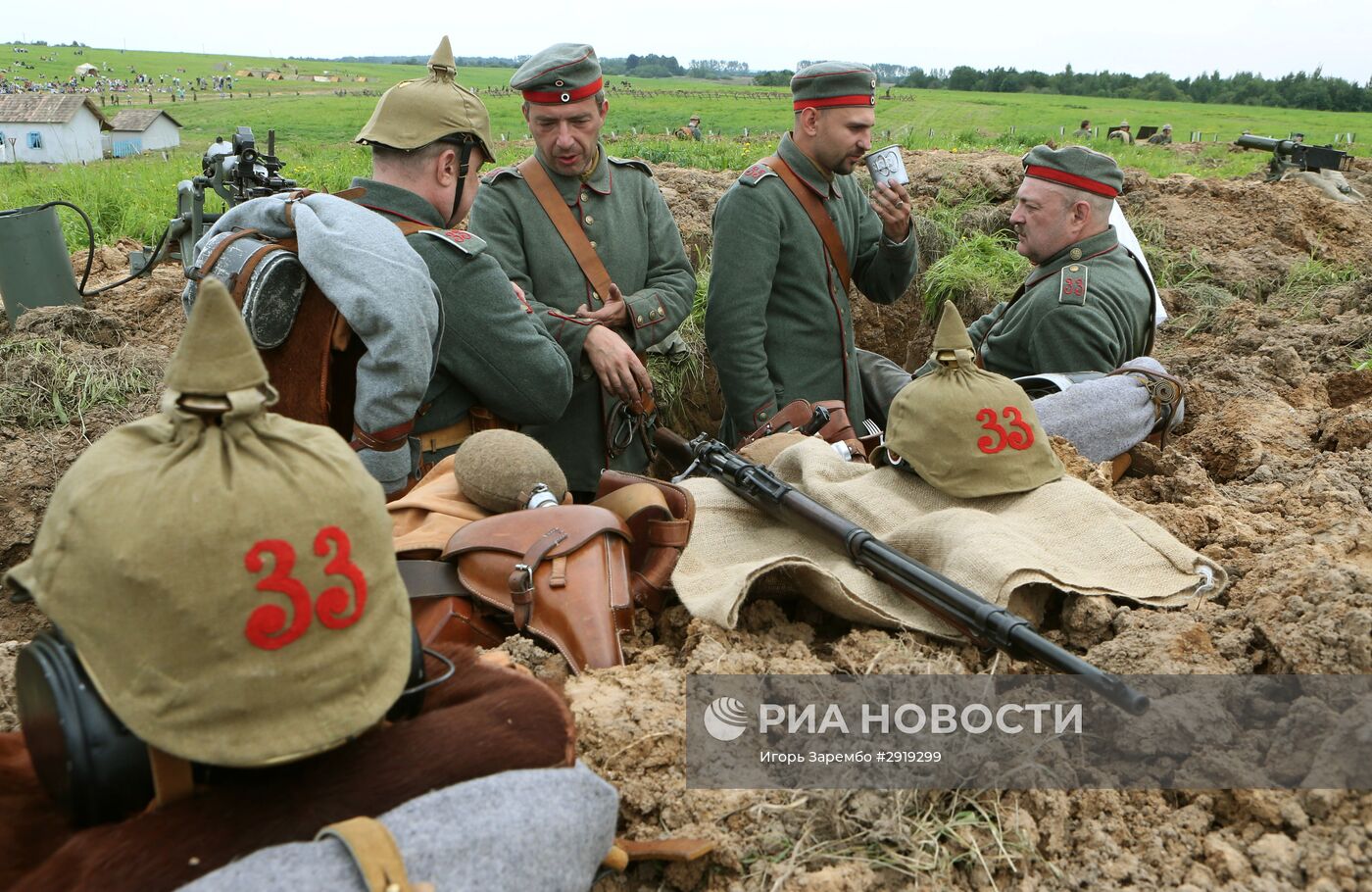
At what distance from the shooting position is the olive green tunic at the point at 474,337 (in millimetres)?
3006

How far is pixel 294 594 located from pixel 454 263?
198cm

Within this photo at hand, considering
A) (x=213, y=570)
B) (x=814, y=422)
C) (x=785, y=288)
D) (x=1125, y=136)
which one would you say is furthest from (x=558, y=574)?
(x=1125, y=136)

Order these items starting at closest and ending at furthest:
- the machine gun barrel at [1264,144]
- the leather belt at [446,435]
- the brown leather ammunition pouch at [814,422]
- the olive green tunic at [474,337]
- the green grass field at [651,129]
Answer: the olive green tunic at [474,337]
the leather belt at [446,435]
the brown leather ammunition pouch at [814,422]
the green grass field at [651,129]
the machine gun barrel at [1264,144]

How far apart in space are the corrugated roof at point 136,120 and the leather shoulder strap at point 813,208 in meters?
28.0

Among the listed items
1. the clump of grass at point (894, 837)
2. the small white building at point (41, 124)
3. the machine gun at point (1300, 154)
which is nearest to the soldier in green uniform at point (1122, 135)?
the machine gun at point (1300, 154)

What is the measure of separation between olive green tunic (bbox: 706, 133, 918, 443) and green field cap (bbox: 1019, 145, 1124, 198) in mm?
661

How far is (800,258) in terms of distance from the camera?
14.0 ft

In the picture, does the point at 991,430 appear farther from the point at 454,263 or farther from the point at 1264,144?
the point at 1264,144

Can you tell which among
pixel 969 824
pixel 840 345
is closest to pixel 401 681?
pixel 969 824

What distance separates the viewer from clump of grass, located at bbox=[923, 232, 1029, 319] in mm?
6309

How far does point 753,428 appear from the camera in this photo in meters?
4.20

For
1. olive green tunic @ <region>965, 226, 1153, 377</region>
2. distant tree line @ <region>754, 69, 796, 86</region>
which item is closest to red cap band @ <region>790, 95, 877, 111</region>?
olive green tunic @ <region>965, 226, 1153, 377</region>

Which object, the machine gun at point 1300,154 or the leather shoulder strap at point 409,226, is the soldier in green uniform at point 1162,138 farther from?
the leather shoulder strap at point 409,226

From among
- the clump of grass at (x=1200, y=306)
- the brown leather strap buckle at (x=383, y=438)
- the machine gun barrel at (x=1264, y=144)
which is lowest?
the clump of grass at (x=1200, y=306)
